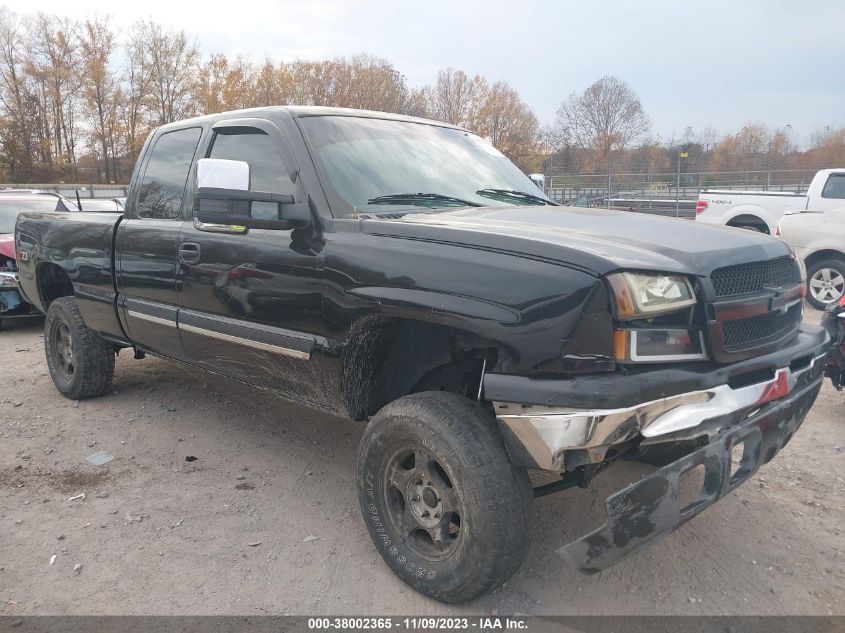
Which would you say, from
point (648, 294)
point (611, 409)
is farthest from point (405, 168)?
point (611, 409)

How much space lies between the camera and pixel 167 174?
14.0ft

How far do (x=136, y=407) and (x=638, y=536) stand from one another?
411 centimetres

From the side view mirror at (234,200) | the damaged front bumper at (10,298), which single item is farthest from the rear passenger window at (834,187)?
the damaged front bumper at (10,298)

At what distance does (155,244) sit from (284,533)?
191cm

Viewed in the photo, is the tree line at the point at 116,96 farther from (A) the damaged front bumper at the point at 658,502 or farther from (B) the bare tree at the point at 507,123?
(A) the damaged front bumper at the point at 658,502

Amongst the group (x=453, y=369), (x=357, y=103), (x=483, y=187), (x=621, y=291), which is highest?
(x=357, y=103)

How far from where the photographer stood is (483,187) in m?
3.68

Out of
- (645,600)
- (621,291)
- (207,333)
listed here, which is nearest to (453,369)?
(621,291)

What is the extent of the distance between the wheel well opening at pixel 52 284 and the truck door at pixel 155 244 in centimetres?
132

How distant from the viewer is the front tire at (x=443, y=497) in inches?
94.7

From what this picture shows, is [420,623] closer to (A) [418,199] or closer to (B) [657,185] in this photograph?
(A) [418,199]

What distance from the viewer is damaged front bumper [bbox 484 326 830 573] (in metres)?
2.18

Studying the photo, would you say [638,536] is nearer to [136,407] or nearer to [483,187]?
[483,187]

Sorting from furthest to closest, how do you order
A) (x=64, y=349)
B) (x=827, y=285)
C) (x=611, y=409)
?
(x=827, y=285) → (x=64, y=349) → (x=611, y=409)
